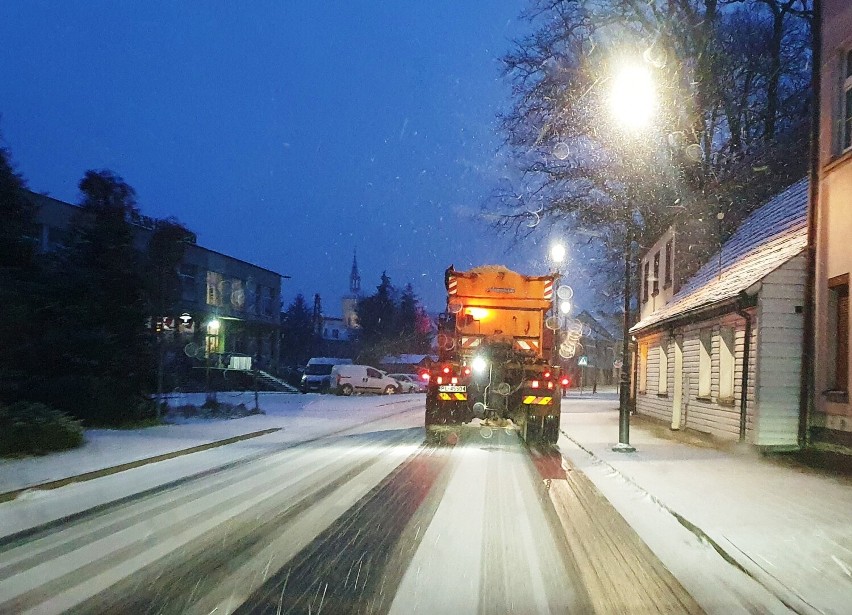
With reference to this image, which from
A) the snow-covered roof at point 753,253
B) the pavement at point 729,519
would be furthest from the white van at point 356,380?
the pavement at point 729,519

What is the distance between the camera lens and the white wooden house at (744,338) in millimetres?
15562

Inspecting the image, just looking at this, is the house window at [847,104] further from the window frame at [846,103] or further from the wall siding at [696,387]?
the wall siding at [696,387]

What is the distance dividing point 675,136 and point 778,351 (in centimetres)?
1651

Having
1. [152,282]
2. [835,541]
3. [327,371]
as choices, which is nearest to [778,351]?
[835,541]

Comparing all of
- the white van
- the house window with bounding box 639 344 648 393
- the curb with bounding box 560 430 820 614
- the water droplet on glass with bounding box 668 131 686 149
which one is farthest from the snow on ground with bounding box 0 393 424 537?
the white van

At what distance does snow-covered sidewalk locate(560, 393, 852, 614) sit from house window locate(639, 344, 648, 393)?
37.3 ft

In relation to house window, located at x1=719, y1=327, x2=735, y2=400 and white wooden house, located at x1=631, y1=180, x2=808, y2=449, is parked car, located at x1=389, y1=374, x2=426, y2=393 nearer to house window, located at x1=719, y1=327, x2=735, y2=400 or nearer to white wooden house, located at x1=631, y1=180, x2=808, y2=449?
white wooden house, located at x1=631, y1=180, x2=808, y2=449

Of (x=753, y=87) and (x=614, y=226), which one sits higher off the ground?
(x=753, y=87)

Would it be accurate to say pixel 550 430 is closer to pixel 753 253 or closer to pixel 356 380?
pixel 753 253

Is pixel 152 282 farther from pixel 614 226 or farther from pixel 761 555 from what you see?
pixel 614 226

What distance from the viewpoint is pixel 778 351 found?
15609 mm

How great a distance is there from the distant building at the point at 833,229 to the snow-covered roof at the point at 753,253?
1.15m

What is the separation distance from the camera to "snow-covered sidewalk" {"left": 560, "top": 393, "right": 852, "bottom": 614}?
6729 mm

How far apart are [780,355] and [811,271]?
1.71m
